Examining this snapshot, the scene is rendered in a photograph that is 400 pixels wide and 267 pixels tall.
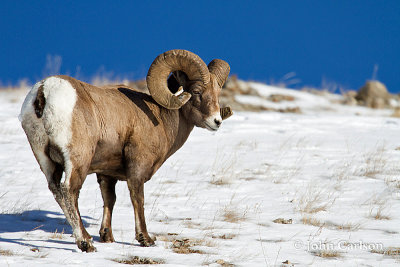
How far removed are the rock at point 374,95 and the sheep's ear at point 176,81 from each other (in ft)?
64.1

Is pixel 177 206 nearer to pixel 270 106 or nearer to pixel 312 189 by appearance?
pixel 312 189

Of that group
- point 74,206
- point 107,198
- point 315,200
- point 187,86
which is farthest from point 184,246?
point 315,200

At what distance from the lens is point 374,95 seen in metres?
26.3

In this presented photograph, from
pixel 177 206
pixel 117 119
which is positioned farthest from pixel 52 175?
pixel 177 206

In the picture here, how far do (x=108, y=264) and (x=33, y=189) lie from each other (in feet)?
15.0

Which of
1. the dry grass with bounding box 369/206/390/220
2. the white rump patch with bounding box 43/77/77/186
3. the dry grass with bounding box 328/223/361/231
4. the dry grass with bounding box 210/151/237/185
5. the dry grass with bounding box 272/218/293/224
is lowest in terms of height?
the dry grass with bounding box 328/223/361/231

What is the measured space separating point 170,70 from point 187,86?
0.38 m

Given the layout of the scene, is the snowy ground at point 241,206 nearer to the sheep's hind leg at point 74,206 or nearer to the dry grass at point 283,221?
the dry grass at point 283,221

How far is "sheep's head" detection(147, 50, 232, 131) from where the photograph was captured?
7121mm

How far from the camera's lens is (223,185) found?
1038cm

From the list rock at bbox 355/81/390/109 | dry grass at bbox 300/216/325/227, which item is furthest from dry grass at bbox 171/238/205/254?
rock at bbox 355/81/390/109

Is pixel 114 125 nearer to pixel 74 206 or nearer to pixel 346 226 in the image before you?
pixel 74 206

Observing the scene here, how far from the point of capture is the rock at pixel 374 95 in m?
25.5

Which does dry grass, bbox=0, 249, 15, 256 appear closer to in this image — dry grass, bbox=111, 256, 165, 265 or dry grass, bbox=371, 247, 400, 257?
dry grass, bbox=111, 256, 165, 265
